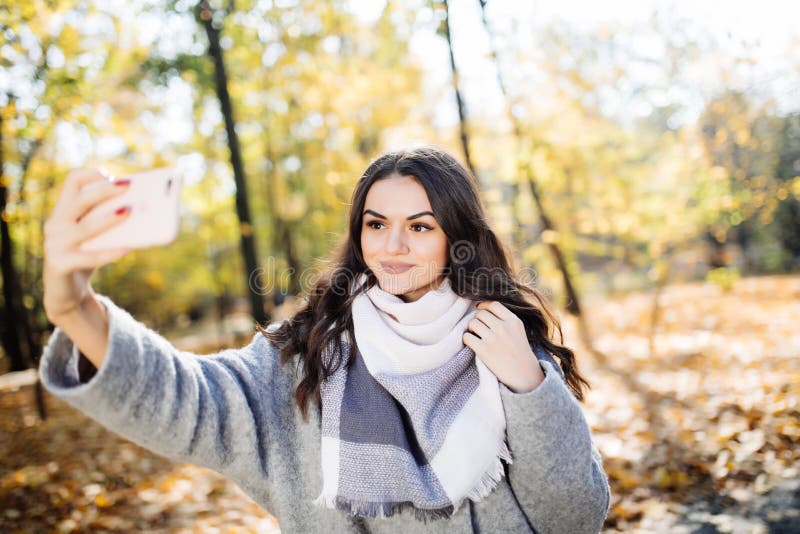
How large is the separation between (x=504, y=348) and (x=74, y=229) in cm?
113

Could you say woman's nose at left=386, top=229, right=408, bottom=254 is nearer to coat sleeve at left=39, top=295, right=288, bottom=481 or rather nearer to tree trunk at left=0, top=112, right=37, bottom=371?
coat sleeve at left=39, top=295, right=288, bottom=481

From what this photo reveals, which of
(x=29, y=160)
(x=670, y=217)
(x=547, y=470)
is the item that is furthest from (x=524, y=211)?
(x=547, y=470)

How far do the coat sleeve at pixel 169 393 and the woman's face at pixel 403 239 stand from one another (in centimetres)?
51

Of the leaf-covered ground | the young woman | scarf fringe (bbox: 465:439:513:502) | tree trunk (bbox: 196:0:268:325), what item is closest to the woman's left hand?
the young woman

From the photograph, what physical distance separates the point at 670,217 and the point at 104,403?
28.0 feet

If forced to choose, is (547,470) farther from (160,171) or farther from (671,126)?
(671,126)

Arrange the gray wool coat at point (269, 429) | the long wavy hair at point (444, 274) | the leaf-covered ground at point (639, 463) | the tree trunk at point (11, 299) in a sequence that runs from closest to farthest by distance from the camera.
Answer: the gray wool coat at point (269, 429) < the long wavy hair at point (444, 274) < the leaf-covered ground at point (639, 463) < the tree trunk at point (11, 299)

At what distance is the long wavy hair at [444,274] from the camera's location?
1611 mm

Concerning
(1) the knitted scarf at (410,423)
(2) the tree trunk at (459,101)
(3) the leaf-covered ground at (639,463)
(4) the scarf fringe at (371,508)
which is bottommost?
(3) the leaf-covered ground at (639,463)

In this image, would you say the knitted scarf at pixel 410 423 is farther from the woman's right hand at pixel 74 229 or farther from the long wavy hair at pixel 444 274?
the woman's right hand at pixel 74 229

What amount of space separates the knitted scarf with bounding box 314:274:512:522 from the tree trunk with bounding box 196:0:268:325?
5.99 m

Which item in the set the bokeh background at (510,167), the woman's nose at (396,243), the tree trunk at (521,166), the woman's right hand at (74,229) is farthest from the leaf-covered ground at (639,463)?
the woman's right hand at (74,229)

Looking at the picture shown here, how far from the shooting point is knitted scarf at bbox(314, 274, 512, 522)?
142 centimetres

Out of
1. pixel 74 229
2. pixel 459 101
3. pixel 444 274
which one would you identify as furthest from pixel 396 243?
pixel 459 101
